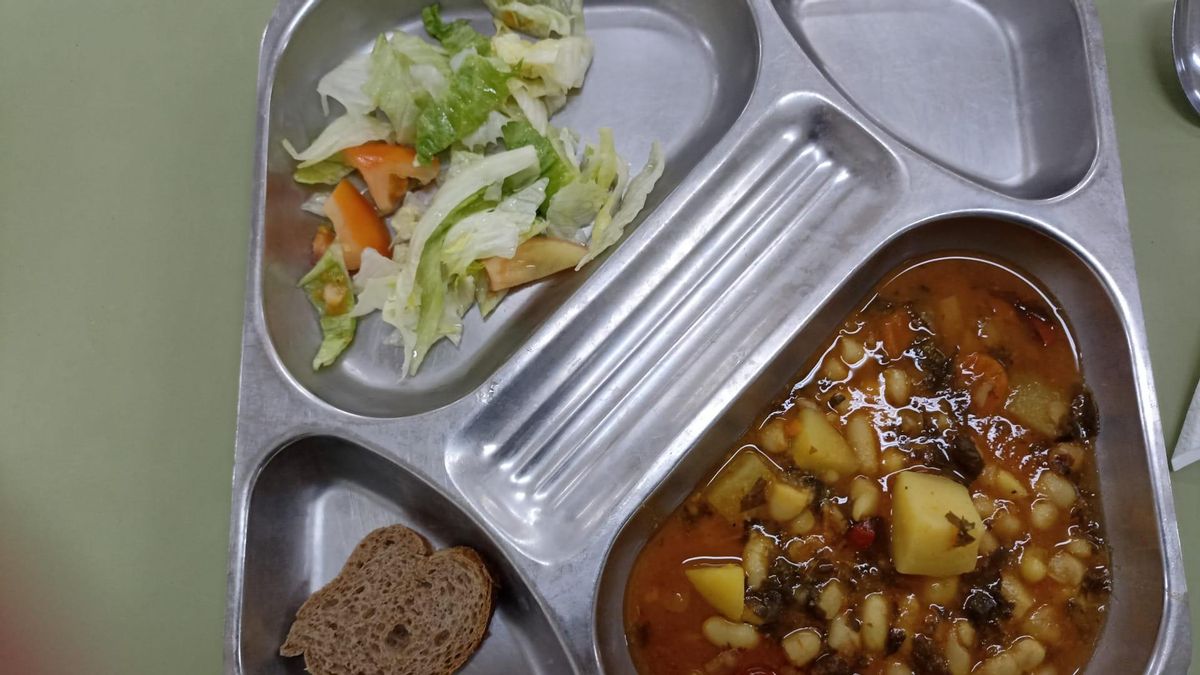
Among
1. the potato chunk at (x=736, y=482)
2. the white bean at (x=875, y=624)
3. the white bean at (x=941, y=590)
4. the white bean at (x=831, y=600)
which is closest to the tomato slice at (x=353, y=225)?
the potato chunk at (x=736, y=482)

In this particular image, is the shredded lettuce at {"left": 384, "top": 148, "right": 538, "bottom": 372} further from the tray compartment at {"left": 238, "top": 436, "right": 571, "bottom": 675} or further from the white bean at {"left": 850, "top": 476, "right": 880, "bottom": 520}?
the white bean at {"left": 850, "top": 476, "right": 880, "bottom": 520}

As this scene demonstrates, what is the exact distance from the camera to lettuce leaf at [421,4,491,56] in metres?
2.21

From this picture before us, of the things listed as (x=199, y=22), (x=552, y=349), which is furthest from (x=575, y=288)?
(x=199, y=22)

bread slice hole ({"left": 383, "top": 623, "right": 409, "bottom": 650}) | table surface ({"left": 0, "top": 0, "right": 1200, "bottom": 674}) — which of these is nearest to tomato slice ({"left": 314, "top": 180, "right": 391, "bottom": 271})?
table surface ({"left": 0, "top": 0, "right": 1200, "bottom": 674})

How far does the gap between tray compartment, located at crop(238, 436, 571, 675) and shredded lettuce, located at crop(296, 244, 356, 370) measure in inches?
11.3

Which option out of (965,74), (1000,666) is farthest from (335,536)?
(965,74)

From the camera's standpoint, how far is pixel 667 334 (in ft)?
7.10

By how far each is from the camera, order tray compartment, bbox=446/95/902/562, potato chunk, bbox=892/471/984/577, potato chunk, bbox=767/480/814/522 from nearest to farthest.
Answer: potato chunk, bbox=892/471/984/577, potato chunk, bbox=767/480/814/522, tray compartment, bbox=446/95/902/562

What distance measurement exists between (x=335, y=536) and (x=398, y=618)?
344mm

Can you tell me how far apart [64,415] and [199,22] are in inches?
50.5

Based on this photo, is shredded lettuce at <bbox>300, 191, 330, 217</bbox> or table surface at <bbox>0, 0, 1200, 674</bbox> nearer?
table surface at <bbox>0, 0, 1200, 674</bbox>

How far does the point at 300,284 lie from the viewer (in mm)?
2123

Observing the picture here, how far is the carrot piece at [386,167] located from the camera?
2.14 metres

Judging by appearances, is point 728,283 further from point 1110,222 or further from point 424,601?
point 424,601
